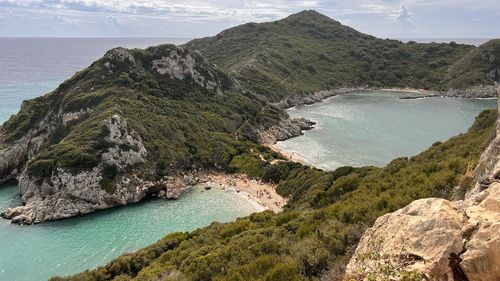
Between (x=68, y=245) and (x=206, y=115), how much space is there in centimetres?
4559

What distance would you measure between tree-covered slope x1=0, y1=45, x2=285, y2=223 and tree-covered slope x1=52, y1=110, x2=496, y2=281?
2601 cm

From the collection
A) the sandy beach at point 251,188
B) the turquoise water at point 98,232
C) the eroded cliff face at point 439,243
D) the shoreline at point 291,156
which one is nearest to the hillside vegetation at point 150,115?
the sandy beach at point 251,188

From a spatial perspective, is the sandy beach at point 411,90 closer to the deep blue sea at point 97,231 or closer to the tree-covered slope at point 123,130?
the tree-covered slope at point 123,130

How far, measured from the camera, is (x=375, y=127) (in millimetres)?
97312

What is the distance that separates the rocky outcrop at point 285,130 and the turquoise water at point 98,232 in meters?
30.5


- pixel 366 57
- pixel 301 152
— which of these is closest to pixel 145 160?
pixel 301 152

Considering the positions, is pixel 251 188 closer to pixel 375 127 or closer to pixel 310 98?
pixel 375 127

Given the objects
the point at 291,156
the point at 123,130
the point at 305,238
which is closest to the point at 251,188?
the point at 291,156

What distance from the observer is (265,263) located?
1934 cm

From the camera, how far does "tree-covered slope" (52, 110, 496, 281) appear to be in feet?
60.7

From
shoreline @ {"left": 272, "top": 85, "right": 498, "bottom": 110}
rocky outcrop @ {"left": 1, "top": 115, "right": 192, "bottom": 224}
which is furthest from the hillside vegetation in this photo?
shoreline @ {"left": 272, "top": 85, "right": 498, "bottom": 110}

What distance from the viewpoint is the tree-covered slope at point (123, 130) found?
184 ft

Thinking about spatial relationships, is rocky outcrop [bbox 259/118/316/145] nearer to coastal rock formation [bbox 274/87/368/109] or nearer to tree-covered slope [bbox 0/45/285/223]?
tree-covered slope [bbox 0/45/285/223]

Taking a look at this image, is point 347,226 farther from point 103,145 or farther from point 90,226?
point 103,145
